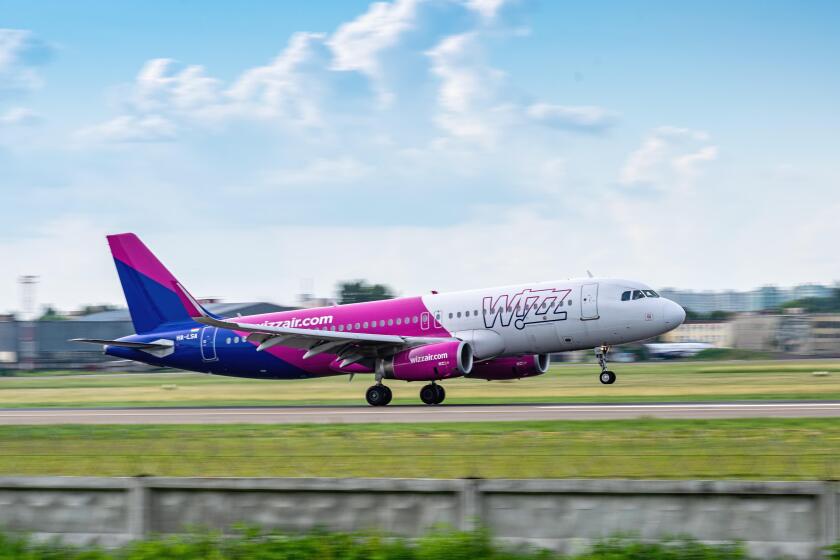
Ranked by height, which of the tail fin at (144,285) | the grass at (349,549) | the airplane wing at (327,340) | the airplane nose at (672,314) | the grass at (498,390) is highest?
the tail fin at (144,285)

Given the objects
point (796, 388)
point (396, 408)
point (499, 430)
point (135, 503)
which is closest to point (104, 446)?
point (499, 430)

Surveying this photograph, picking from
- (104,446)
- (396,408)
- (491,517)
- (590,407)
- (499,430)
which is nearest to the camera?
(491,517)

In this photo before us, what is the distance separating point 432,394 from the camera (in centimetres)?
3538

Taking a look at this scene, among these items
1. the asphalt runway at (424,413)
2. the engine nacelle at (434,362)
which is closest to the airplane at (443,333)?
the engine nacelle at (434,362)

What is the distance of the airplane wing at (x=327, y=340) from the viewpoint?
113ft

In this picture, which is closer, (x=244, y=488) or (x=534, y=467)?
(x=244, y=488)

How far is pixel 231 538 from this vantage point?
10.6 metres

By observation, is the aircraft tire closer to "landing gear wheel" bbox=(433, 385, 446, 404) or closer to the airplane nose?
"landing gear wheel" bbox=(433, 385, 446, 404)

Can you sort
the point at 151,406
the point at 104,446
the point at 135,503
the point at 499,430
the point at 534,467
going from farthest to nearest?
the point at 151,406
the point at 499,430
the point at 104,446
the point at 534,467
the point at 135,503

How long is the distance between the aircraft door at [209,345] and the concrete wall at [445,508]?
94.1 ft

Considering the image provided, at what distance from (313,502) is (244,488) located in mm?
741

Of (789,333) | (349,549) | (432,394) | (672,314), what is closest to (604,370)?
(672,314)

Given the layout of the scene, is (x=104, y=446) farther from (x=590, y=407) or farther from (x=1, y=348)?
(x=1, y=348)

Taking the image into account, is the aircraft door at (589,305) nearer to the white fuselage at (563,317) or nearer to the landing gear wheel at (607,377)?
the white fuselage at (563,317)
